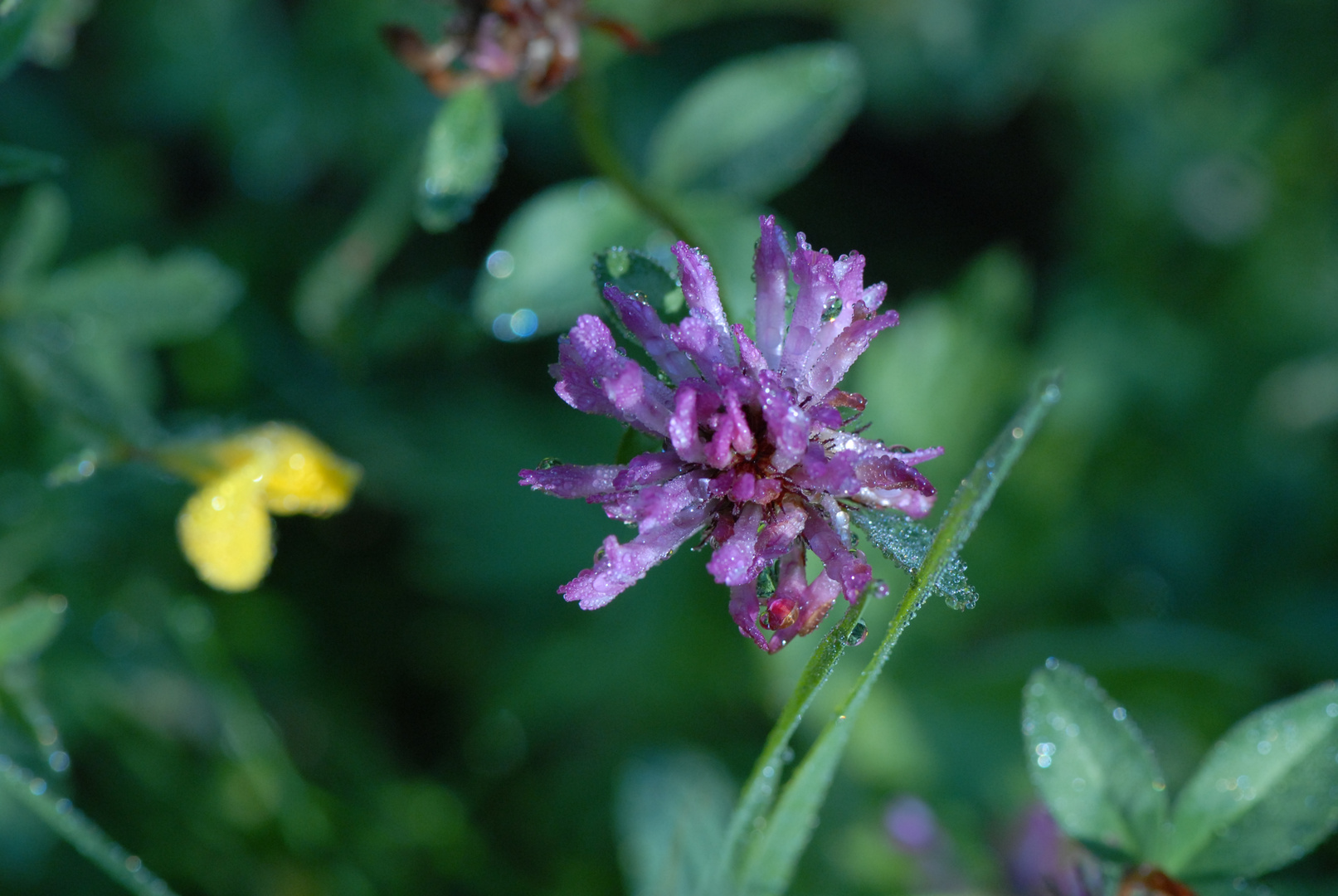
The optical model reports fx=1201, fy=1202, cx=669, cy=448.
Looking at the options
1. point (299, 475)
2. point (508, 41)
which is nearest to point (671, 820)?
point (299, 475)

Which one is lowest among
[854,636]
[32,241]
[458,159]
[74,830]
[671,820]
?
[671,820]

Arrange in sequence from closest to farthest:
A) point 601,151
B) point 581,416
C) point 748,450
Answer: point 748,450 → point 601,151 → point 581,416

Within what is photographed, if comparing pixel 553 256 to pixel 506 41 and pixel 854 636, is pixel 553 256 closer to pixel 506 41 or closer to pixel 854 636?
pixel 506 41

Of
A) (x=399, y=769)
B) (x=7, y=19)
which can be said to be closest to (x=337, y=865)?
(x=399, y=769)

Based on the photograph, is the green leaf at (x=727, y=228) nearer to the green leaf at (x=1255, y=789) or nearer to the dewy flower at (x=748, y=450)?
the dewy flower at (x=748, y=450)

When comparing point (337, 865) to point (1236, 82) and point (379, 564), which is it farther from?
point (1236, 82)

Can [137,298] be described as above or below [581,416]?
above

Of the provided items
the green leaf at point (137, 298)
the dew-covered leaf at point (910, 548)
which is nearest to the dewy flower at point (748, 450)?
the dew-covered leaf at point (910, 548)

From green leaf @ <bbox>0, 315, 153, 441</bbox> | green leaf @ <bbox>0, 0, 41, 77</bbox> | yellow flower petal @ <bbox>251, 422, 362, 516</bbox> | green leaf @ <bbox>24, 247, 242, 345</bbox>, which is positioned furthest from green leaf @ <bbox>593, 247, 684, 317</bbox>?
green leaf @ <bbox>24, 247, 242, 345</bbox>

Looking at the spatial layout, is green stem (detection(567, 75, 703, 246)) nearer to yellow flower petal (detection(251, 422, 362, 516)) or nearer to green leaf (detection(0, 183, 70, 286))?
yellow flower petal (detection(251, 422, 362, 516))
